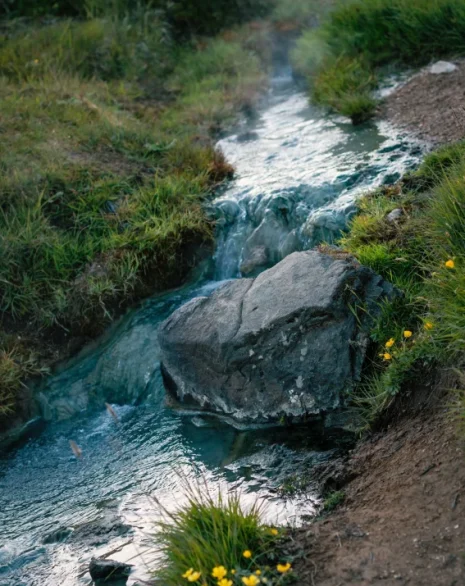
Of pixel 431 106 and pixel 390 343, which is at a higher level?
pixel 431 106

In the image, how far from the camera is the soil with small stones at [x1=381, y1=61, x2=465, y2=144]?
7777 mm

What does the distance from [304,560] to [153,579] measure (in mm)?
776

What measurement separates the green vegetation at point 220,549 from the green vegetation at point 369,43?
20.3 ft

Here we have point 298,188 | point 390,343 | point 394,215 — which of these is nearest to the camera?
point 390,343

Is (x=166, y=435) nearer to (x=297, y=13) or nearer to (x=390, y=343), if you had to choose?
(x=390, y=343)

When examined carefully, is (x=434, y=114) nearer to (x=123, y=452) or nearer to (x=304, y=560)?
(x=123, y=452)

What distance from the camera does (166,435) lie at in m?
5.79

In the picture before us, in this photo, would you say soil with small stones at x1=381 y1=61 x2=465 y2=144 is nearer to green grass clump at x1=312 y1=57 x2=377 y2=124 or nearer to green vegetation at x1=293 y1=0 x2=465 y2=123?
green grass clump at x1=312 y1=57 x2=377 y2=124

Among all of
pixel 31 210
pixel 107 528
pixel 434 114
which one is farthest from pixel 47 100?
pixel 107 528

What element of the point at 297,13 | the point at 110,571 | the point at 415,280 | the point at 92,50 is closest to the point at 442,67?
the point at 297,13

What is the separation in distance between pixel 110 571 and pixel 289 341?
1902 mm

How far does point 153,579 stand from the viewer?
3959 mm

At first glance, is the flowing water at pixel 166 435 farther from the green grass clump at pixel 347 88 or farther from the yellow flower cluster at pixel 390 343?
the yellow flower cluster at pixel 390 343

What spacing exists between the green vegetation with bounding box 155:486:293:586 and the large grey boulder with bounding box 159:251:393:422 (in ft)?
5.42
